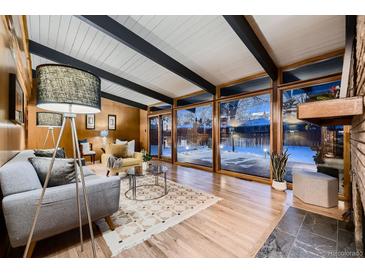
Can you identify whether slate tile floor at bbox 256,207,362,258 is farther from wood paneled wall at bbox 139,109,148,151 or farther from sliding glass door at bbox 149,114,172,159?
wood paneled wall at bbox 139,109,148,151

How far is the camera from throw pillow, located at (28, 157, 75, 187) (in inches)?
59.7

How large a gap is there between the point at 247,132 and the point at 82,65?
4841mm

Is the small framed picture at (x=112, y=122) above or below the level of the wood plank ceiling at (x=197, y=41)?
below

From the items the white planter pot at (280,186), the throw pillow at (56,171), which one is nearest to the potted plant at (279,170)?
the white planter pot at (280,186)

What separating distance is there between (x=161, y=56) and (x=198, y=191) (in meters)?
2.93

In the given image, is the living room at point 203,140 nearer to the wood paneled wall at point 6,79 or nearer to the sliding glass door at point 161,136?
the wood paneled wall at point 6,79

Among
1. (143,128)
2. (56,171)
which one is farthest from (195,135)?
(56,171)

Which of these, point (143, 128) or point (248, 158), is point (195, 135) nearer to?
point (248, 158)

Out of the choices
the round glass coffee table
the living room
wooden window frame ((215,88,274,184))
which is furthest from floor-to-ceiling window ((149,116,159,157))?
the round glass coffee table

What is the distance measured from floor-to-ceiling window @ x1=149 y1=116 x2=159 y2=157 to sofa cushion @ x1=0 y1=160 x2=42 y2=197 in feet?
18.8

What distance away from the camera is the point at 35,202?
1241 mm

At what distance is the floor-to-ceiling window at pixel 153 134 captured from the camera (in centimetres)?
720

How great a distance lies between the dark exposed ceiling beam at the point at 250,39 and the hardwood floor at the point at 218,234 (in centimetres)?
252

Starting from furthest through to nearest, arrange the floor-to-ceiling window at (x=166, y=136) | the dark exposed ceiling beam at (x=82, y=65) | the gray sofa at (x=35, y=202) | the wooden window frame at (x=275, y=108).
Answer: the floor-to-ceiling window at (x=166, y=136) < the dark exposed ceiling beam at (x=82, y=65) < the wooden window frame at (x=275, y=108) < the gray sofa at (x=35, y=202)
